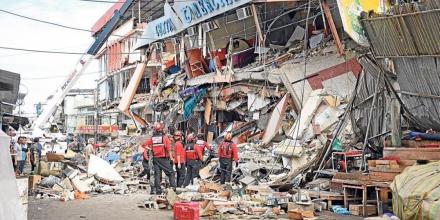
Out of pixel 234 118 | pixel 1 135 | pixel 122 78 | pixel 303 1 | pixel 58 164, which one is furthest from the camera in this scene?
pixel 122 78

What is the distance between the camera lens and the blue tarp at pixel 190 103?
2532cm

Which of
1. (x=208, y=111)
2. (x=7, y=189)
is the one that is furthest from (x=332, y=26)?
(x=7, y=189)

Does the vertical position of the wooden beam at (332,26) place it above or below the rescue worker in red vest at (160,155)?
above

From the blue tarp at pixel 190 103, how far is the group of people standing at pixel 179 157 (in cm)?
950

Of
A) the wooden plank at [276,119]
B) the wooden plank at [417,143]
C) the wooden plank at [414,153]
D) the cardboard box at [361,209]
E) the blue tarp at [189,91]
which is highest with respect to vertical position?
the blue tarp at [189,91]

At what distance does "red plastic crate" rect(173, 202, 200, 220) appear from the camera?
919 cm

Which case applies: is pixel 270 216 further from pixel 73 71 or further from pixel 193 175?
pixel 73 71

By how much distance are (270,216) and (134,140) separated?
20.6m

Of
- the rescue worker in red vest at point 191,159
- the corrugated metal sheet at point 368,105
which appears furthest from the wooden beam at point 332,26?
the rescue worker in red vest at point 191,159

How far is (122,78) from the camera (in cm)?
4125

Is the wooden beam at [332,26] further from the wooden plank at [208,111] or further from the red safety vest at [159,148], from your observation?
the wooden plank at [208,111]

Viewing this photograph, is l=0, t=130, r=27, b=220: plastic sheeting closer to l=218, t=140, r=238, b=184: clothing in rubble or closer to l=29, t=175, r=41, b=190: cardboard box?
l=218, t=140, r=238, b=184: clothing in rubble

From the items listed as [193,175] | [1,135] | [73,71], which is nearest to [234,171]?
[193,175]

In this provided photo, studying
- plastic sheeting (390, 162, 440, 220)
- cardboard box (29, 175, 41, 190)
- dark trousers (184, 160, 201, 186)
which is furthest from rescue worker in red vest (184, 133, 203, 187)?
plastic sheeting (390, 162, 440, 220)
